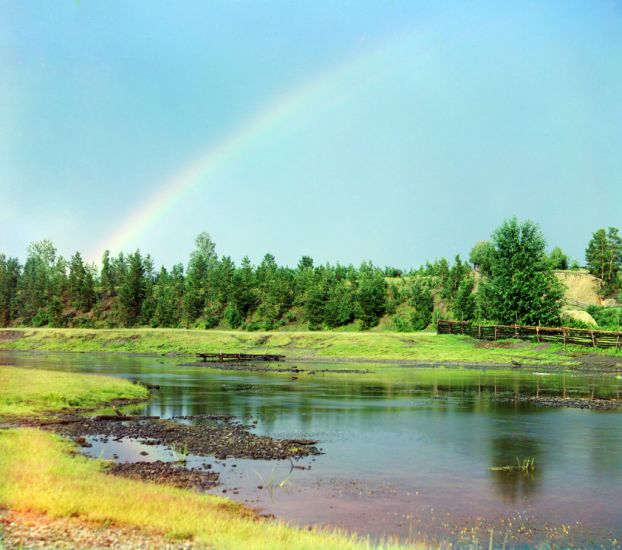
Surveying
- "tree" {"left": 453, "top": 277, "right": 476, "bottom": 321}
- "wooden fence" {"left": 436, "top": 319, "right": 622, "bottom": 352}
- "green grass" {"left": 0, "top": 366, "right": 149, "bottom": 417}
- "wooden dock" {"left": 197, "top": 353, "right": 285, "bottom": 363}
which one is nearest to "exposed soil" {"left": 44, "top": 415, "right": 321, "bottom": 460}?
"green grass" {"left": 0, "top": 366, "right": 149, "bottom": 417}

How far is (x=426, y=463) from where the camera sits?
998 inches

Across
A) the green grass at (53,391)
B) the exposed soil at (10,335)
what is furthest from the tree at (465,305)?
the exposed soil at (10,335)

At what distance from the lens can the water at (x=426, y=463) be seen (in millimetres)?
17969

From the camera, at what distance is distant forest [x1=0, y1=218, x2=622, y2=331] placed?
9481cm

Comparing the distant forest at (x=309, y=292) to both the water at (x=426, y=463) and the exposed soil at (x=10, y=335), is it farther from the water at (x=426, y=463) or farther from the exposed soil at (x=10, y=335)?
the water at (x=426, y=463)

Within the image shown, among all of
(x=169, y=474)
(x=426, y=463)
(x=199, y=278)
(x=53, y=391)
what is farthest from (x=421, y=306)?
(x=169, y=474)

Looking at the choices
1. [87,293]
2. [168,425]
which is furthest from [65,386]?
[87,293]

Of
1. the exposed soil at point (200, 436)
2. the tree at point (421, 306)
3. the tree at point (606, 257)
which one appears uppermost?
the tree at point (606, 257)

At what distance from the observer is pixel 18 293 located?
16788cm

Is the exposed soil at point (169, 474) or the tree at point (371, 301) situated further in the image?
the tree at point (371, 301)

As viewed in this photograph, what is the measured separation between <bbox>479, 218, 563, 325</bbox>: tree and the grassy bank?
6068mm

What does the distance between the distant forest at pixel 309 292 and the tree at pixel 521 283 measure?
0.50 ft

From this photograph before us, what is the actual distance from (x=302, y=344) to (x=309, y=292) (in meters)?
23.7

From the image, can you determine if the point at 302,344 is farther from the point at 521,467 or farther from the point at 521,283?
the point at 521,467
